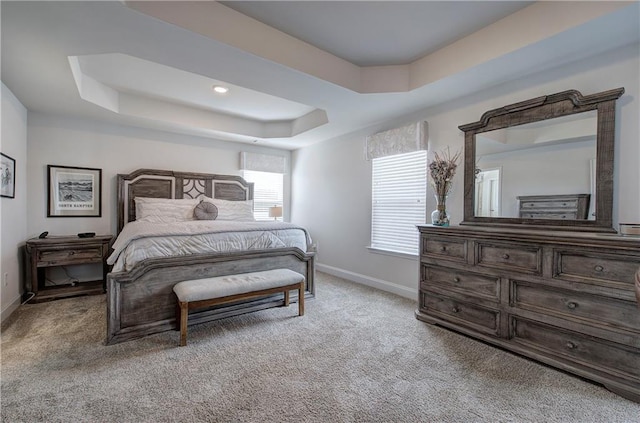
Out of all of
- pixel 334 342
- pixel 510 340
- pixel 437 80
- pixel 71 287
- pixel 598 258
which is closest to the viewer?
pixel 598 258

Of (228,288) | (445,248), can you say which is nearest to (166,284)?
(228,288)

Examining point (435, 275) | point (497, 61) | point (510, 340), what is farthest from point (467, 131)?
point (510, 340)

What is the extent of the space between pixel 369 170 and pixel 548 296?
275 cm

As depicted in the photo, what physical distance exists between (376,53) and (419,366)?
111 inches

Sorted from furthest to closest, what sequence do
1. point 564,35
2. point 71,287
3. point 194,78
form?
point 71,287 → point 194,78 → point 564,35

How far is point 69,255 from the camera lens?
358 centimetres

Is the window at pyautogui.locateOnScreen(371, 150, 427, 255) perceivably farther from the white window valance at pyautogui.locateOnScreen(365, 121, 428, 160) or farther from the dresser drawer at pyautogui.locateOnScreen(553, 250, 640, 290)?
the dresser drawer at pyautogui.locateOnScreen(553, 250, 640, 290)

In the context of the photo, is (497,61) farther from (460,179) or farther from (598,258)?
(598,258)

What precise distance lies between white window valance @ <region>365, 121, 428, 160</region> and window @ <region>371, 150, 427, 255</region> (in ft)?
0.39

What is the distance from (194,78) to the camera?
3.37 metres

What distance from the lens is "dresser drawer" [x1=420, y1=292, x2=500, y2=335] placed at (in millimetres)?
2447

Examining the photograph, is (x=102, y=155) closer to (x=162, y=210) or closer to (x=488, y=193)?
(x=162, y=210)

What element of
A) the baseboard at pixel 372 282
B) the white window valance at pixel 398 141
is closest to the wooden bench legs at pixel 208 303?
the baseboard at pixel 372 282

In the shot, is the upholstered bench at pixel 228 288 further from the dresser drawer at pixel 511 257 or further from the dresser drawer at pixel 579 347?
the dresser drawer at pixel 579 347
